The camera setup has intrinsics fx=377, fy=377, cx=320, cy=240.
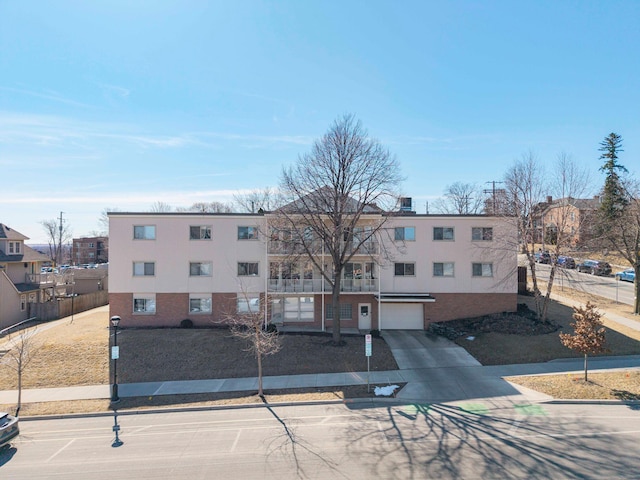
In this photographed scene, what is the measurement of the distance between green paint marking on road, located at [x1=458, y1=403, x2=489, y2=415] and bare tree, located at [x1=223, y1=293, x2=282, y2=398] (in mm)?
8126

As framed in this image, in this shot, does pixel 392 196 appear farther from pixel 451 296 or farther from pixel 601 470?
pixel 601 470

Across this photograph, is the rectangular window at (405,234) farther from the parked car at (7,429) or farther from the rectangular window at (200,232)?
the parked car at (7,429)

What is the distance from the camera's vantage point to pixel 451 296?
27.6 metres

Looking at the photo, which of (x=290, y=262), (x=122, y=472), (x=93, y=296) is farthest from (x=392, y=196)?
(x=93, y=296)

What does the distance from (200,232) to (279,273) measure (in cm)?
654

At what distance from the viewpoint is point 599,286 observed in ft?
122

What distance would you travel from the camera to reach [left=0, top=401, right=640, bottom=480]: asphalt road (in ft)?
34.8

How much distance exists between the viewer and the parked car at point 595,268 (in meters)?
43.4

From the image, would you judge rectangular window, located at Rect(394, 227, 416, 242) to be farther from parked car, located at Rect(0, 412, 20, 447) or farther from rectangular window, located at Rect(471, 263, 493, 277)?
parked car, located at Rect(0, 412, 20, 447)

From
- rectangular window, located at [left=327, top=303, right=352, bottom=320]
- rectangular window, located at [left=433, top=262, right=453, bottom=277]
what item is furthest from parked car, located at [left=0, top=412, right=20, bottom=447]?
rectangular window, located at [left=433, top=262, right=453, bottom=277]

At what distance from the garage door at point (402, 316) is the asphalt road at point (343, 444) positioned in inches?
500

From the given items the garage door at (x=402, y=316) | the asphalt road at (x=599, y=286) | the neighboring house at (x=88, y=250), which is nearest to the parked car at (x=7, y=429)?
the garage door at (x=402, y=316)

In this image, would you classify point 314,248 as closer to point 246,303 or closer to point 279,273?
point 279,273

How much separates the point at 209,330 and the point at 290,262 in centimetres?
723
